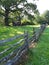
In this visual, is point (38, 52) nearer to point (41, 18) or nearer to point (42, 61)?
point (42, 61)

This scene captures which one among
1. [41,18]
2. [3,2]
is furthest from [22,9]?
[41,18]

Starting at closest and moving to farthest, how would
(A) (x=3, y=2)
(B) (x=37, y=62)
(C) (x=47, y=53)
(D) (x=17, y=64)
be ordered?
(D) (x=17, y=64) → (B) (x=37, y=62) → (C) (x=47, y=53) → (A) (x=3, y=2)

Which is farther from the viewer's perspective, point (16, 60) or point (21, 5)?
point (21, 5)

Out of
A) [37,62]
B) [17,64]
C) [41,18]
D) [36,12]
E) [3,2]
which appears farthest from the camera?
[41,18]

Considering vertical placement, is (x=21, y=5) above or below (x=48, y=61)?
above

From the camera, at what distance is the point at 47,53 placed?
45.4 feet

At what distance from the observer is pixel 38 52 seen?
45.8 feet

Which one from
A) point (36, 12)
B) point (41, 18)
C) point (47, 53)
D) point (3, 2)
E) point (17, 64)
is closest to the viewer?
point (17, 64)

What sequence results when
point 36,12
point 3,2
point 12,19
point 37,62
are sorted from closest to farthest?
1. point 37,62
2. point 3,2
3. point 36,12
4. point 12,19

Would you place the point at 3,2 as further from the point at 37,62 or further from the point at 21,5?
the point at 37,62

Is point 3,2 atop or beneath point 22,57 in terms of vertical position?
atop

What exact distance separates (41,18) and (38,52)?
60669 millimetres

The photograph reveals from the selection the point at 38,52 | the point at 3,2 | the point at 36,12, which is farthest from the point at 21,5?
the point at 38,52

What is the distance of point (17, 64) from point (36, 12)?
35.7m
